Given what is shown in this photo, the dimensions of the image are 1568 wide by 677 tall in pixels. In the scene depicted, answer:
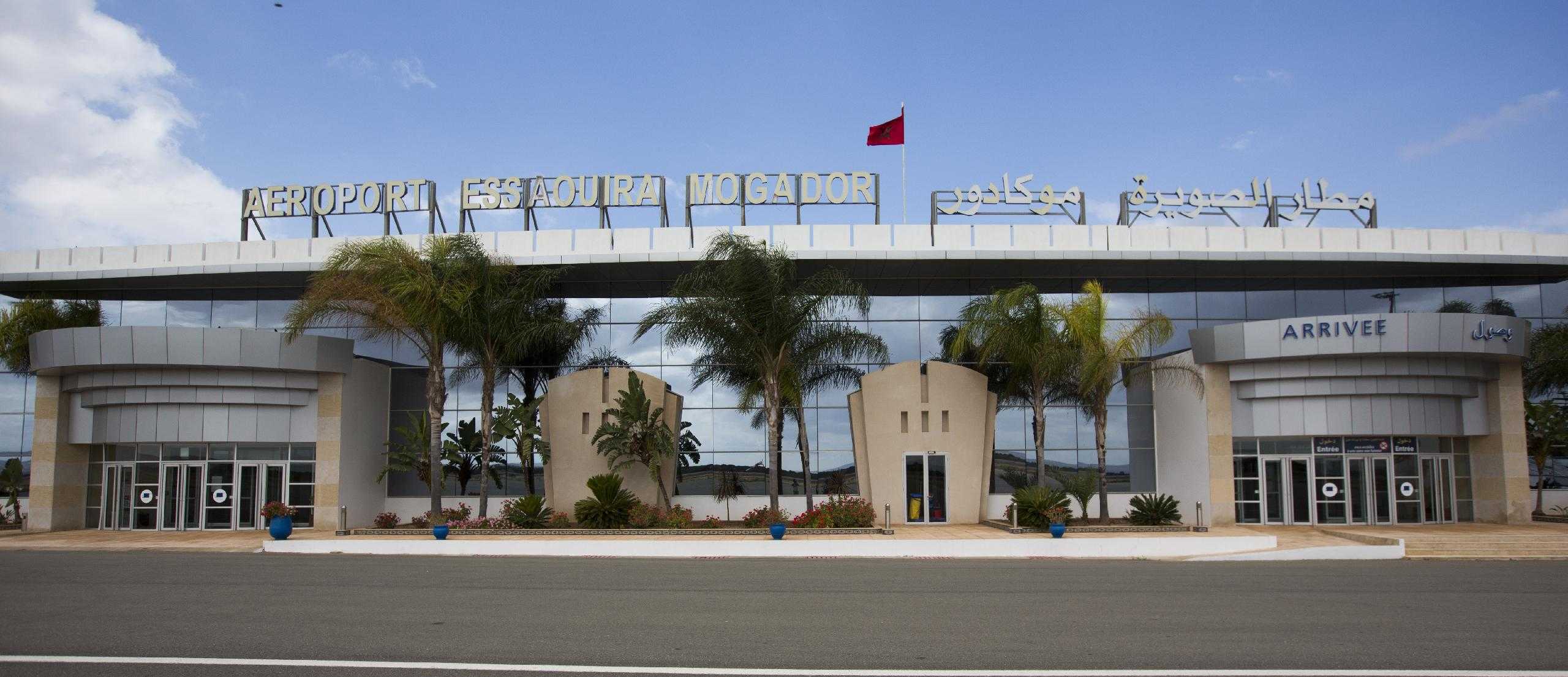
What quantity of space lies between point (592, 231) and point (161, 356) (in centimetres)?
1298

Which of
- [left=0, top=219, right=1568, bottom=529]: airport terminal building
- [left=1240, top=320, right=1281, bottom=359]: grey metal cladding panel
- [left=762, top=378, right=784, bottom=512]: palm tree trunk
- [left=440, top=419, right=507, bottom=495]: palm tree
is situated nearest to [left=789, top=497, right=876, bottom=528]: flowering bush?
[left=762, top=378, right=784, bottom=512]: palm tree trunk

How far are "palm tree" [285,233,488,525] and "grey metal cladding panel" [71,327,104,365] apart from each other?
571 cm

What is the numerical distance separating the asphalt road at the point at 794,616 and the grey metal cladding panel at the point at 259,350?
10.7m

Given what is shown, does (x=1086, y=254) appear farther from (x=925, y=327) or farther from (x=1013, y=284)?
(x=925, y=327)

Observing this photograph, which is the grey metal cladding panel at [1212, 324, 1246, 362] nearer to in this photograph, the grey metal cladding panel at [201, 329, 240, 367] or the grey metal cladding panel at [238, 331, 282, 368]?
the grey metal cladding panel at [238, 331, 282, 368]

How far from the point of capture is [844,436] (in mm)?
33875

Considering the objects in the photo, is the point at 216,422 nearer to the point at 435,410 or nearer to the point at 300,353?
the point at 300,353

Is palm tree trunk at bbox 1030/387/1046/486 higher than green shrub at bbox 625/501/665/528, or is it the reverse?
palm tree trunk at bbox 1030/387/1046/486

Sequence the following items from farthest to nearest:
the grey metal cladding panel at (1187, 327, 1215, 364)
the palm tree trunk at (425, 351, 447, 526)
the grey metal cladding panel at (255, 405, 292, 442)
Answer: the grey metal cladding panel at (255, 405, 292, 442) → the grey metal cladding panel at (1187, 327, 1215, 364) → the palm tree trunk at (425, 351, 447, 526)

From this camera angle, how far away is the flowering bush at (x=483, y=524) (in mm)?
28281

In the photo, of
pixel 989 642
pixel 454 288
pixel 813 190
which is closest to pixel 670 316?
pixel 454 288

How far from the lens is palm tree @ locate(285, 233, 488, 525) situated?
28219mm

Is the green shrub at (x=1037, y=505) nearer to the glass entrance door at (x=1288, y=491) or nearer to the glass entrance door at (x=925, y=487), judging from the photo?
the glass entrance door at (x=925, y=487)

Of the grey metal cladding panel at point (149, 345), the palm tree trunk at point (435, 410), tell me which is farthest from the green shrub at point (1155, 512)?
the grey metal cladding panel at point (149, 345)
